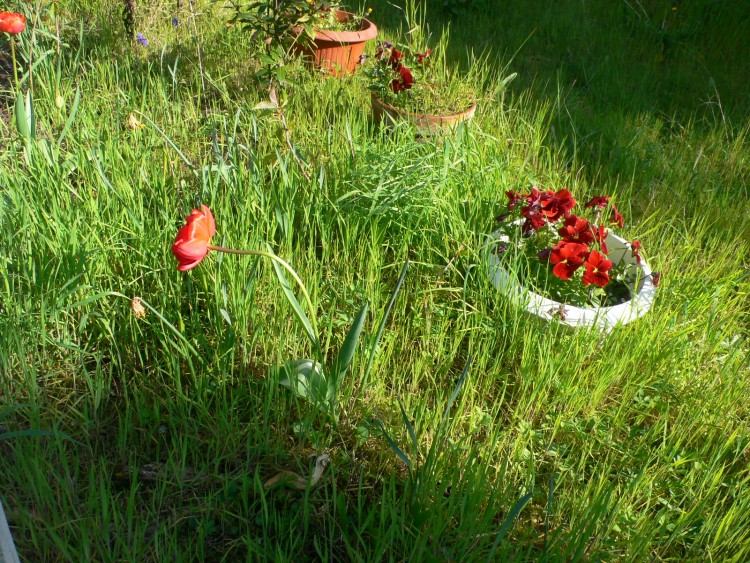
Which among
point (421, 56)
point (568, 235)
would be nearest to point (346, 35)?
point (421, 56)

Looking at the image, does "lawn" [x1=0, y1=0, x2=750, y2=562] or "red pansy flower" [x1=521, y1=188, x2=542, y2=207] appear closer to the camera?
"lawn" [x1=0, y1=0, x2=750, y2=562]

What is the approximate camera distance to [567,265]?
1.84m

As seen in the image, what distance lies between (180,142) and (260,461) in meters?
1.45

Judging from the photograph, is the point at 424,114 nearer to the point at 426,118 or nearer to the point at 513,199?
the point at 426,118

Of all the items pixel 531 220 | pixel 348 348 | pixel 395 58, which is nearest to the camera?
pixel 348 348

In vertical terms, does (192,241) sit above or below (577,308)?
above

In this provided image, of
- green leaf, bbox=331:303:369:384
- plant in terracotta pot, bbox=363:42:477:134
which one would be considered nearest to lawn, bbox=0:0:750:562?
green leaf, bbox=331:303:369:384

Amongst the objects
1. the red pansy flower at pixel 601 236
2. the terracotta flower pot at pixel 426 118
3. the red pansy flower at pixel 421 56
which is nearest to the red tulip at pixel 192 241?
the red pansy flower at pixel 601 236

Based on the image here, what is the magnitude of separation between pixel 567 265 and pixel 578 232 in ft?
0.37

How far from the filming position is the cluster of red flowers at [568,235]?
6.00 feet

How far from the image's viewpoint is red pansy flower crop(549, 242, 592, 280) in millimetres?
1825

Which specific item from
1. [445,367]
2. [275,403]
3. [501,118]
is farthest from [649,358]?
[501,118]

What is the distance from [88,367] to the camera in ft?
5.78

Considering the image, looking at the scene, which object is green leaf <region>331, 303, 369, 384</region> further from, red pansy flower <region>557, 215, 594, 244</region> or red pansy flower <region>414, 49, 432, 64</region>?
red pansy flower <region>414, 49, 432, 64</region>
